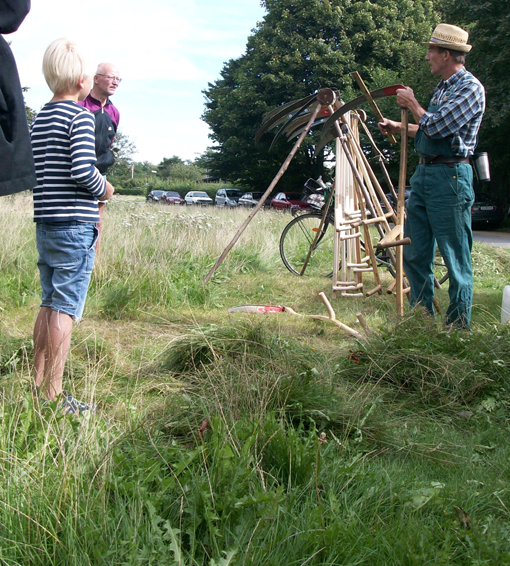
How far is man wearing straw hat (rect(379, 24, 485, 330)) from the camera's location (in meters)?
4.09

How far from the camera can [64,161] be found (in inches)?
111

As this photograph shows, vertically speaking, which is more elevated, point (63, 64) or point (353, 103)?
point (353, 103)

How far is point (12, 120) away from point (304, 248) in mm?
7606

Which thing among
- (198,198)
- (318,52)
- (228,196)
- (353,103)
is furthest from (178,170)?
(353,103)

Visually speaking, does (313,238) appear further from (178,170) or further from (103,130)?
(178,170)

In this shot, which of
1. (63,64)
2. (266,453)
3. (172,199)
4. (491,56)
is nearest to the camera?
(266,453)

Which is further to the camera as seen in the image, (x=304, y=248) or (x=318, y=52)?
(x=318, y=52)

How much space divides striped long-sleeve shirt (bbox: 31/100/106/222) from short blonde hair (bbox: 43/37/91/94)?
10cm

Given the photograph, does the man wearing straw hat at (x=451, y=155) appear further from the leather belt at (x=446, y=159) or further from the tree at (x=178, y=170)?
the tree at (x=178, y=170)

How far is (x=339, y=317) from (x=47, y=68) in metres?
3.18

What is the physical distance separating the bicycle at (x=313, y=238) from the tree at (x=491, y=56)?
46.4 feet

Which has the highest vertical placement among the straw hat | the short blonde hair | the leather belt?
the straw hat

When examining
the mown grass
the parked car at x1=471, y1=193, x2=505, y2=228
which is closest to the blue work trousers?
the mown grass

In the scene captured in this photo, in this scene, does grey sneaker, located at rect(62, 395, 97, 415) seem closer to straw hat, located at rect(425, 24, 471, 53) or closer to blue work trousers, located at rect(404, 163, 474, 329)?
blue work trousers, located at rect(404, 163, 474, 329)
